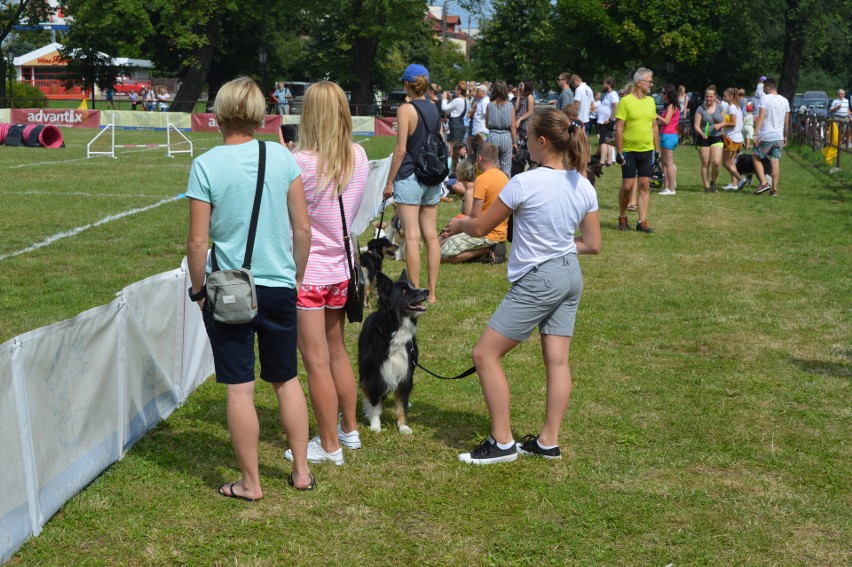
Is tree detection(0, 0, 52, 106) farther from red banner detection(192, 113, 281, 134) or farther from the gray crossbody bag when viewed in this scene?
the gray crossbody bag

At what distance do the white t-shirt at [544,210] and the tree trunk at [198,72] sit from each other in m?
45.5

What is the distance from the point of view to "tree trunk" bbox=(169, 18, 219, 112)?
49562 millimetres

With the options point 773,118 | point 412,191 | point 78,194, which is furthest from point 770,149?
point 78,194

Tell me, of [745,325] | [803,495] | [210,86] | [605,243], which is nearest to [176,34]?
[210,86]

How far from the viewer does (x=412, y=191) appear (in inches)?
320

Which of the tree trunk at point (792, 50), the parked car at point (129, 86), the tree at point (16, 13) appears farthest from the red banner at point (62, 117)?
the parked car at point (129, 86)

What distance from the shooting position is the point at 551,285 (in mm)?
4664

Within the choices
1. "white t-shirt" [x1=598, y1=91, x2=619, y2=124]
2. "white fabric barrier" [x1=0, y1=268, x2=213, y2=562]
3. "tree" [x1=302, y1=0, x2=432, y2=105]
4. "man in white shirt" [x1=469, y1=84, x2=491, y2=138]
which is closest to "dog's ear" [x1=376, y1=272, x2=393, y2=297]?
"white fabric barrier" [x1=0, y1=268, x2=213, y2=562]

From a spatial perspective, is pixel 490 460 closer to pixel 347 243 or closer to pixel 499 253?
pixel 347 243

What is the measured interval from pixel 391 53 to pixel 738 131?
183 ft

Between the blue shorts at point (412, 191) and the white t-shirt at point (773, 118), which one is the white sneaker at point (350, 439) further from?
the white t-shirt at point (773, 118)

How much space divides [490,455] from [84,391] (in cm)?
202

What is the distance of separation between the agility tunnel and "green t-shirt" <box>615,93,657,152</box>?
747 inches

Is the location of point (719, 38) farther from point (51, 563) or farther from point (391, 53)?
point (51, 563)
